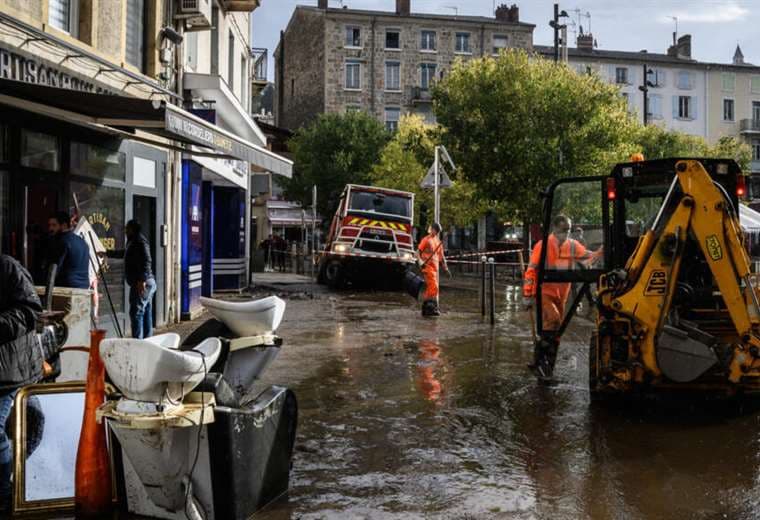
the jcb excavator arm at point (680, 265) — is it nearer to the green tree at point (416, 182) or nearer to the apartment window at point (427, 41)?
the green tree at point (416, 182)

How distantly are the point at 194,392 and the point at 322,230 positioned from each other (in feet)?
137

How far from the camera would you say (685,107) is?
192 ft

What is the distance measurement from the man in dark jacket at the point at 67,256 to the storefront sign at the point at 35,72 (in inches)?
50.8

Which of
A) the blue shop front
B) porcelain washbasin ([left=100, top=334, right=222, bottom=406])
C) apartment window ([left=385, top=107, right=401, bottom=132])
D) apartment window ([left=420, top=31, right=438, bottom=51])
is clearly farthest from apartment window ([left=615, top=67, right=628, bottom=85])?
porcelain washbasin ([left=100, top=334, right=222, bottom=406])

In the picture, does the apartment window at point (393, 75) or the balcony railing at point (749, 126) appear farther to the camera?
the balcony railing at point (749, 126)

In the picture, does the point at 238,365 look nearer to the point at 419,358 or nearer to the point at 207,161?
the point at 419,358

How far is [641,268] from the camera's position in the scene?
650 cm

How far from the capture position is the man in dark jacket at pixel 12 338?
13.8 feet

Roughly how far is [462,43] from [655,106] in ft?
53.6

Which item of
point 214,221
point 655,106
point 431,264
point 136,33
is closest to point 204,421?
point 136,33

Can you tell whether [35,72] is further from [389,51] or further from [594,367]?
[389,51]

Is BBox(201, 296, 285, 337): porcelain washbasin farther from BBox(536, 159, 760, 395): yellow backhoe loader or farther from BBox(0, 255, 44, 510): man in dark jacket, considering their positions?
BBox(536, 159, 760, 395): yellow backhoe loader

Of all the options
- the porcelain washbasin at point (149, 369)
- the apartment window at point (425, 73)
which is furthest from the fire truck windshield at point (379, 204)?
the apartment window at point (425, 73)

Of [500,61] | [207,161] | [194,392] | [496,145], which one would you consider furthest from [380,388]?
[500,61]
